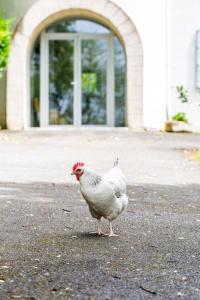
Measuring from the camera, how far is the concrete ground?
3932 millimetres

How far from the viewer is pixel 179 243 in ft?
16.9

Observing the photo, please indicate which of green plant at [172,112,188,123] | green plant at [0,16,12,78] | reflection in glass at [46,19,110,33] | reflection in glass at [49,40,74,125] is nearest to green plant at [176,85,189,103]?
green plant at [172,112,188,123]

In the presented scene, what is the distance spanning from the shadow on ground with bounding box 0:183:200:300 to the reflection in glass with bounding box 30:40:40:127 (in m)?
11.1

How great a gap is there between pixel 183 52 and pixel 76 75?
10.0ft

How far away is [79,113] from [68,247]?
45.3ft

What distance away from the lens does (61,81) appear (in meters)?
18.8

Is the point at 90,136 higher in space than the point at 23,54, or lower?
lower

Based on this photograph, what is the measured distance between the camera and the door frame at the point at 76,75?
18.5 meters

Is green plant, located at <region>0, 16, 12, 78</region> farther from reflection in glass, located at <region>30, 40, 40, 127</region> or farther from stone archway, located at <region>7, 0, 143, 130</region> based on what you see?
reflection in glass, located at <region>30, 40, 40, 127</region>

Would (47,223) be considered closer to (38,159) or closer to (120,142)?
(38,159)

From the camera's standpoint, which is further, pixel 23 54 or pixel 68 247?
pixel 23 54

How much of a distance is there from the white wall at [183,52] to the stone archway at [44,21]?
1.22m

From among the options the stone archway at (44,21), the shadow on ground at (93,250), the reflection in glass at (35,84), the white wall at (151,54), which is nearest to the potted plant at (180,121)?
the white wall at (151,54)

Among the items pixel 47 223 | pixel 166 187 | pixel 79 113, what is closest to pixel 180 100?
pixel 79 113
